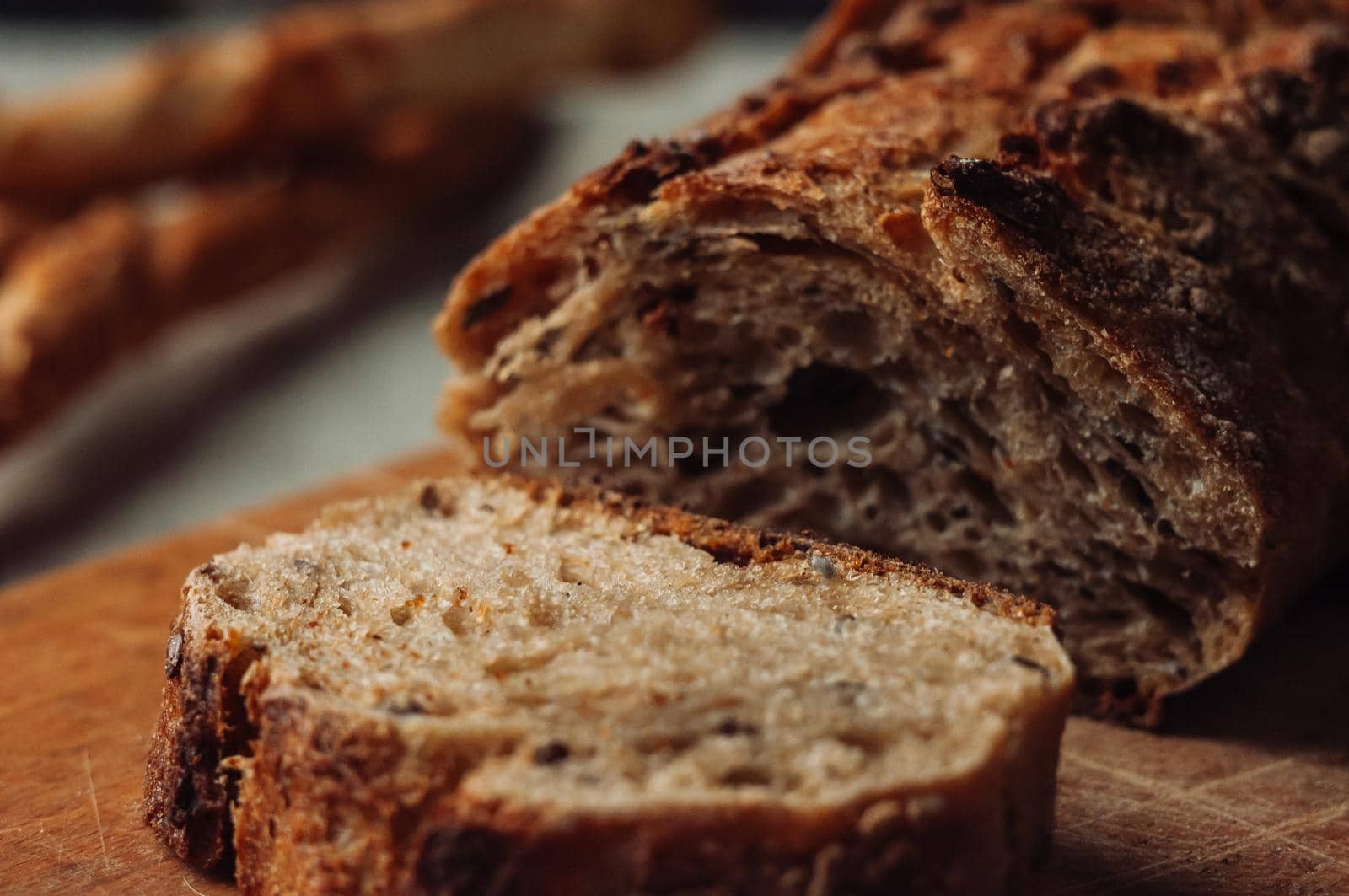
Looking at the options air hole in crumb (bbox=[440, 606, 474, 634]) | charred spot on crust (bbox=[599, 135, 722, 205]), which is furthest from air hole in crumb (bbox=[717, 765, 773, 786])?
charred spot on crust (bbox=[599, 135, 722, 205])

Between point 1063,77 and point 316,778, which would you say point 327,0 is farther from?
point 316,778

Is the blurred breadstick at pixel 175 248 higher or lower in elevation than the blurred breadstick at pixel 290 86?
lower

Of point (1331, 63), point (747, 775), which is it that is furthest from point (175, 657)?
point (1331, 63)

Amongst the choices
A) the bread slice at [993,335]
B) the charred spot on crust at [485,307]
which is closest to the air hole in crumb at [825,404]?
the bread slice at [993,335]

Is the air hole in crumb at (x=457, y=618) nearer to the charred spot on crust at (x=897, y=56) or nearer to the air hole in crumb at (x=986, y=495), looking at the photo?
the air hole in crumb at (x=986, y=495)

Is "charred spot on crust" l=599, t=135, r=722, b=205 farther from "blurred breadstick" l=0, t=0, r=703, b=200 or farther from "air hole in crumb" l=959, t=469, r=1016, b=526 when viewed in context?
"blurred breadstick" l=0, t=0, r=703, b=200

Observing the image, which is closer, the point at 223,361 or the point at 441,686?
the point at 441,686

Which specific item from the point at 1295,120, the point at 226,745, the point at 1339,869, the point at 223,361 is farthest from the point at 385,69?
the point at 1339,869
